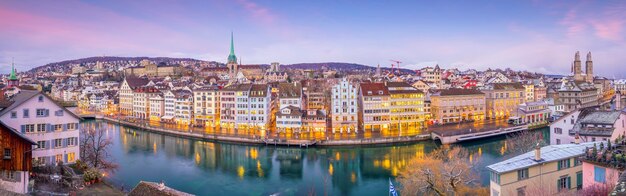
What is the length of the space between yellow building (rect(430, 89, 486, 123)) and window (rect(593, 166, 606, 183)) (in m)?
41.2

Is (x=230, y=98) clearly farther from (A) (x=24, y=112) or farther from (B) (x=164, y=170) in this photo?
(A) (x=24, y=112)

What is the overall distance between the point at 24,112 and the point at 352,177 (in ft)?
60.4

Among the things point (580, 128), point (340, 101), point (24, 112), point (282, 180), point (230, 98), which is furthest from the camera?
point (230, 98)

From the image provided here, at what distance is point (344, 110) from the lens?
47094mm

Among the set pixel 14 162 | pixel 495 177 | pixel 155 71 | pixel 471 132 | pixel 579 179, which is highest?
pixel 155 71

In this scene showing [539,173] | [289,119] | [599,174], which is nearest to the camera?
[599,174]

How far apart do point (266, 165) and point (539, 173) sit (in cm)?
2200

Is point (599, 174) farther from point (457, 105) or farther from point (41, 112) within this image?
point (457, 105)

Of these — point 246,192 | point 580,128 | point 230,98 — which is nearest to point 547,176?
point 580,128

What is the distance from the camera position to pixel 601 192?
9734 millimetres

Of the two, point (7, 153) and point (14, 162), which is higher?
point (7, 153)

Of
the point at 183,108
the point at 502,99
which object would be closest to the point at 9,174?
the point at 183,108

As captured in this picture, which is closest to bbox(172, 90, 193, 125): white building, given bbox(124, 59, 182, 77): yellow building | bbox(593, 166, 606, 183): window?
bbox(593, 166, 606, 183): window

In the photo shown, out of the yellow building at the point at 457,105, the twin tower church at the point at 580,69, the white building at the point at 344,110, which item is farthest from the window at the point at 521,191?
the twin tower church at the point at 580,69
